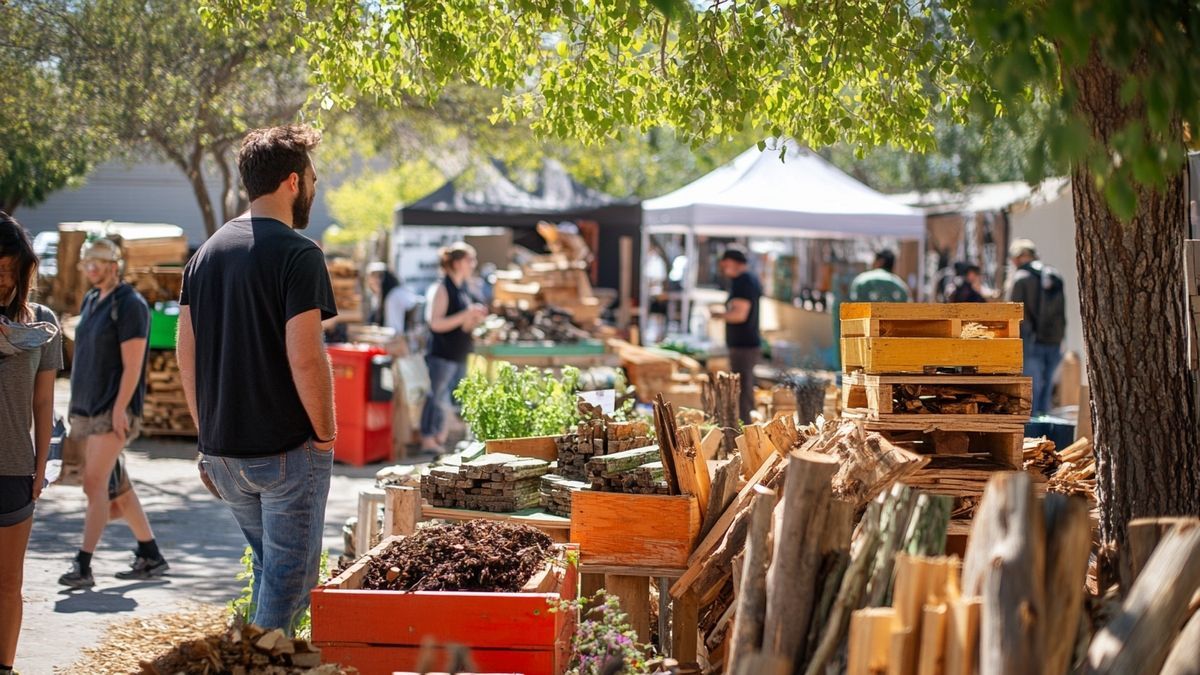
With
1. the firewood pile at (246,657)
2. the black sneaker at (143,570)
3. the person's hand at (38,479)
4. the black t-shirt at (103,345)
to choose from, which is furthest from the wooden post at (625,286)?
the firewood pile at (246,657)

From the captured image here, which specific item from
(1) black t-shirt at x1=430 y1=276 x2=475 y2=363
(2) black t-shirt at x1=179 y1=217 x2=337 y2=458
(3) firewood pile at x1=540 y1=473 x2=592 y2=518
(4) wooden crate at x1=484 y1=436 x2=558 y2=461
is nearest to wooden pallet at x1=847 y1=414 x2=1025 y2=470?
(3) firewood pile at x1=540 y1=473 x2=592 y2=518

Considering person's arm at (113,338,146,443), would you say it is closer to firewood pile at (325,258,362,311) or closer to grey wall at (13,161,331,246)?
firewood pile at (325,258,362,311)

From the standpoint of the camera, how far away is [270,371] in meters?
4.28

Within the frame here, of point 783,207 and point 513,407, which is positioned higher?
point 783,207

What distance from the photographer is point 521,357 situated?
13.7 metres

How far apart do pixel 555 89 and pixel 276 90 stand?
26.3 ft

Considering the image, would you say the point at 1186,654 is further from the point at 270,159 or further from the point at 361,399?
the point at 361,399

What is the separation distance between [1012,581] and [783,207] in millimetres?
13130

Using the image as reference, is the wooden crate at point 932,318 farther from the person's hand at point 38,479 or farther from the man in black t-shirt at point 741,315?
the man in black t-shirt at point 741,315

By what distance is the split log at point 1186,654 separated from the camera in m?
2.68

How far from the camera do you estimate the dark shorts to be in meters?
4.57

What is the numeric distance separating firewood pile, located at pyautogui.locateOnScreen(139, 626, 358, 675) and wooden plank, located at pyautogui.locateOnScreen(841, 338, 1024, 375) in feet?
8.55

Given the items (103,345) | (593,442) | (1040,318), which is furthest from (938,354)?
(1040,318)

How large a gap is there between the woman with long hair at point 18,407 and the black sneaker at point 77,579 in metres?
2.62
